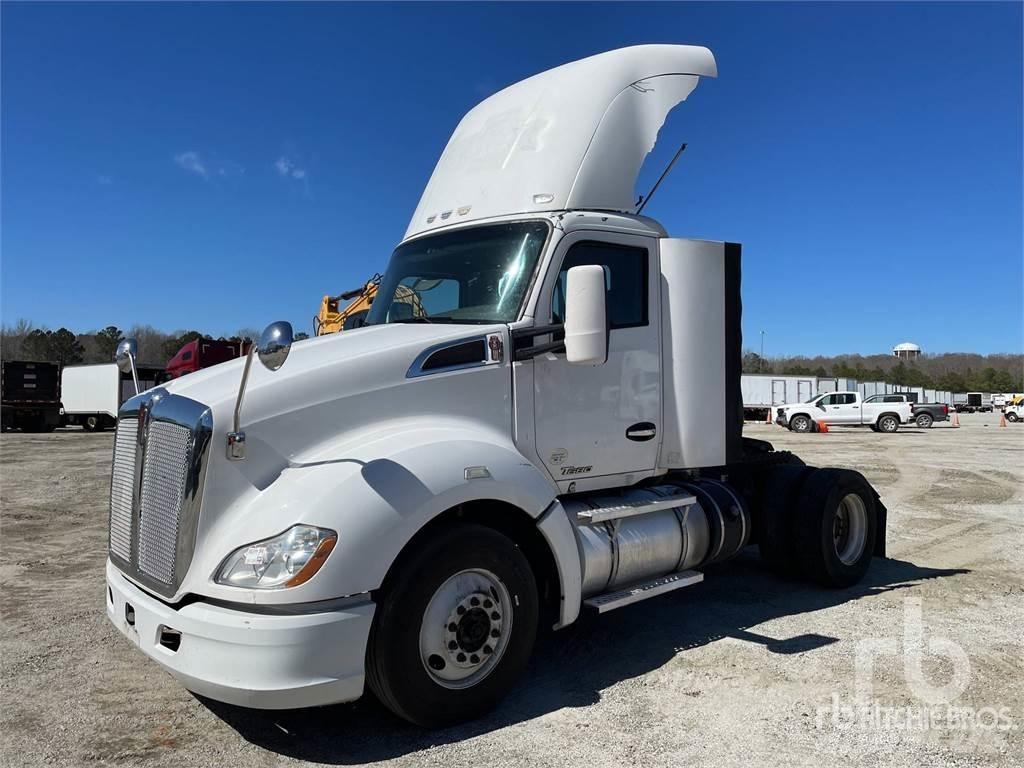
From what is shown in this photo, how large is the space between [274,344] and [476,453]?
1.27 m

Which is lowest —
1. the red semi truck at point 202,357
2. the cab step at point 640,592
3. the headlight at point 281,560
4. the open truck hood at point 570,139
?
the cab step at point 640,592

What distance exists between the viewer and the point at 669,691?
4.23 metres

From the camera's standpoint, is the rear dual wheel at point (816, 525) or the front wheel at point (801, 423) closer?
the rear dual wheel at point (816, 525)

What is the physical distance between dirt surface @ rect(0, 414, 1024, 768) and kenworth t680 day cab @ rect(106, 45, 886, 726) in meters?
0.42

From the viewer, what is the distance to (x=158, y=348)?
205 ft

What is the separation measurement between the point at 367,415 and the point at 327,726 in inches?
66.2

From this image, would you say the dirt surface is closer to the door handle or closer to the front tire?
the front tire

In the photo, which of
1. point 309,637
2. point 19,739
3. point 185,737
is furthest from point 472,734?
point 19,739

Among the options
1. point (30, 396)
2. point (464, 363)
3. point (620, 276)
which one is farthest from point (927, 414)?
point (30, 396)

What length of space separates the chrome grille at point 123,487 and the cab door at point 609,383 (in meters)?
2.37

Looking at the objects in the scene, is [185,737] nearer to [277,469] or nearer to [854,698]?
[277,469]

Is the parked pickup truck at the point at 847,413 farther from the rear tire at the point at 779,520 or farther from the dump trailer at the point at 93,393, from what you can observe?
the dump trailer at the point at 93,393

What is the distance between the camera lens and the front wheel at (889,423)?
111 ft

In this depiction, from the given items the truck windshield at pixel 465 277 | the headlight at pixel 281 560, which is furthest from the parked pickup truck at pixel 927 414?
the headlight at pixel 281 560
